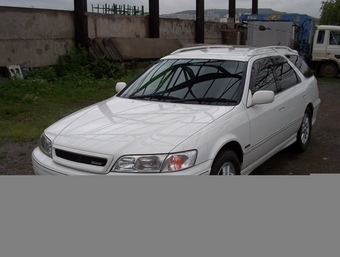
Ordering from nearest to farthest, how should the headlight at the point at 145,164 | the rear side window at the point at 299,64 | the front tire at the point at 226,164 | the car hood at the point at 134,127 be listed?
the headlight at the point at 145,164 → the car hood at the point at 134,127 → the front tire at the point at 226,164 → the rear side window at the point at 299,64

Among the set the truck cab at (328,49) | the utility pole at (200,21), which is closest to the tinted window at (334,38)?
the truck cab at (328,49)

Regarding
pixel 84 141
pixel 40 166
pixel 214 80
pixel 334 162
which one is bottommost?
pixel 334 162

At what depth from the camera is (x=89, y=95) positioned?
10.7 metres

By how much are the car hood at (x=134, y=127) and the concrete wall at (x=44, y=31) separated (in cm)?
874

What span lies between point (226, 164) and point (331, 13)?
124 feet

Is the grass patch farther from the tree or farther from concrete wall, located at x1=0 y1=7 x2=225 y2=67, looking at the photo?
the tree

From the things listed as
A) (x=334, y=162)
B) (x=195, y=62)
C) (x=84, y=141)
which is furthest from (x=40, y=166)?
(x=334, y=162)

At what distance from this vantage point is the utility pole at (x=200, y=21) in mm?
21859

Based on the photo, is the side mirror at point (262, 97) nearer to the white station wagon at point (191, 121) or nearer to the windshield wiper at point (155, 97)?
the white station wagon at point (191, 121)

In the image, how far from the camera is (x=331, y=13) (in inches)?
1453

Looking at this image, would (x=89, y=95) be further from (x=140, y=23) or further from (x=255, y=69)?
(x=140, y=23)

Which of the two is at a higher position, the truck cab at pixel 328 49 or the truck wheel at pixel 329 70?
the truck cab at pixel 328 49

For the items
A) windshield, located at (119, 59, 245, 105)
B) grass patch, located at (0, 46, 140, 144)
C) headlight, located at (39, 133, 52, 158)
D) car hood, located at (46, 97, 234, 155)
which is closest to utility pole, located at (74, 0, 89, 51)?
grass patch, located at (0, 46, 140, 144)

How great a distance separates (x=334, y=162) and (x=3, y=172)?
4.74 m
